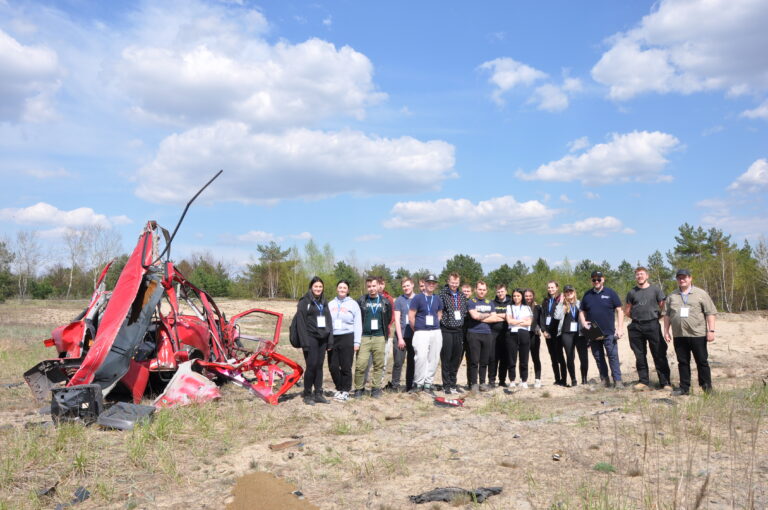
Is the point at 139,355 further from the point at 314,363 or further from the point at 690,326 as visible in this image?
the point at 690,326

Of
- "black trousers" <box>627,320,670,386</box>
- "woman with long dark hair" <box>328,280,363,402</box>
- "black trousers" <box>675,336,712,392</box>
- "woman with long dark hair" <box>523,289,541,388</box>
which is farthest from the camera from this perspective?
"woman with long dark hair" <box>523,289,541,388</box>

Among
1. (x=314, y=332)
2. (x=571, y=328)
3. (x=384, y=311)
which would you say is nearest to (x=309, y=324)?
(x=314, y=332)

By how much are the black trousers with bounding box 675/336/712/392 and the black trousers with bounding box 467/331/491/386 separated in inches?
109

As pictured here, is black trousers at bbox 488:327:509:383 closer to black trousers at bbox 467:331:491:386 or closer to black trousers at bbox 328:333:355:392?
black trousers at bbox 467:331:491:386

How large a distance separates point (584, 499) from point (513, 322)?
5605 mm

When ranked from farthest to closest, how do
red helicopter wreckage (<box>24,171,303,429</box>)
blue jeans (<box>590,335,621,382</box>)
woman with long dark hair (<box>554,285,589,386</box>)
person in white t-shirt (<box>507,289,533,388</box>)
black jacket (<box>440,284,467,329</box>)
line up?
1. person in white t-shirt (<box>507,289,533,388</box>)
2. woman with long dark hair (<box>554,285,589,386</box>)
3. blue jeans (<box>590,335,621,382</box>)
4. black jacket (<box>440,284,467,329</box>)
5. red helicopter wreckage (<box>24,171,303,429</box>)

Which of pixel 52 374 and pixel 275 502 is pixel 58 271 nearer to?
pixel 52 374

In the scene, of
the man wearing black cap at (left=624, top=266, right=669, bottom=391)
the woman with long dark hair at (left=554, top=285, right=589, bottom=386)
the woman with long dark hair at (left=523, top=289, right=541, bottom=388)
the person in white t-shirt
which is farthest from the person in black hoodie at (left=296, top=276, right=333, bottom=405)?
the man wearing black cap at (left=624, top=266, right=669, bottom=391)

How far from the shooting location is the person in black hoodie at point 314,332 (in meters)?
7.75

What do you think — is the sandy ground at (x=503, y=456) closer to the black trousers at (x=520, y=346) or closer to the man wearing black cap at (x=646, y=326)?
the man wearing black cap at (x=646, y=326)

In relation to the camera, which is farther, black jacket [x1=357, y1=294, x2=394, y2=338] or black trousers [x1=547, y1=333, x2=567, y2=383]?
black trousers [x1=547, y1=333, x2=567, y2=383]

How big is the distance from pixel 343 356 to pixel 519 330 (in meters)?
3.18

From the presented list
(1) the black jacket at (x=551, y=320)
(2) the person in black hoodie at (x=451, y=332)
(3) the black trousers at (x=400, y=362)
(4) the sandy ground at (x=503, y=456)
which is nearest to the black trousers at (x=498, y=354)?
(1) the black jacket at (x=551, y=320)

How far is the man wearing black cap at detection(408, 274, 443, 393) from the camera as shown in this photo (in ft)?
28.1
